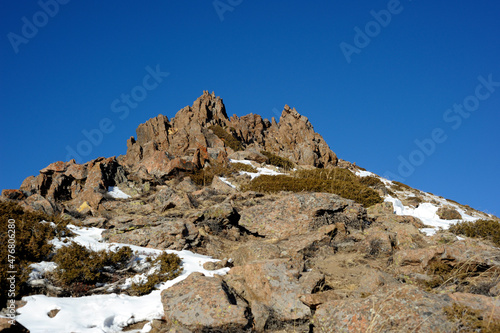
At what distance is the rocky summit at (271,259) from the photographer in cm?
550

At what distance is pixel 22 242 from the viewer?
8.01 meters

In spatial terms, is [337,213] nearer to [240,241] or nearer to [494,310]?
[240,241]

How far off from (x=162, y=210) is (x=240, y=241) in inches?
165

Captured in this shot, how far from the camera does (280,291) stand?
6559 mm

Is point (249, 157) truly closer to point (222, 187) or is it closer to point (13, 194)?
point (222, 187)

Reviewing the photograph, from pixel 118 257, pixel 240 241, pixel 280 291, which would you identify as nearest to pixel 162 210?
pixel 240 241

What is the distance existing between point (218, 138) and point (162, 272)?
29.6 m

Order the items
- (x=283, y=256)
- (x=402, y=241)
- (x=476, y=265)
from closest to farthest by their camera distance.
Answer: (x=476, y=265)
(x=283, y=256)
(x=402, y=241)

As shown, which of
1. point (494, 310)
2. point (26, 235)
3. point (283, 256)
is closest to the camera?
point (494, 310)

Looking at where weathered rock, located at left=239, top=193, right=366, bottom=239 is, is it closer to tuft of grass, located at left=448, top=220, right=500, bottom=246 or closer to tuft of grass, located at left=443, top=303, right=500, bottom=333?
tuft of grass, located at left=448, top=220, right=500, bottom=246

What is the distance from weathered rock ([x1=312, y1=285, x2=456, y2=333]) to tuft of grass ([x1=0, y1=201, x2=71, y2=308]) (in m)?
6.12

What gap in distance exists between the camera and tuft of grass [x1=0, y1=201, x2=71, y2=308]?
6.80 meters

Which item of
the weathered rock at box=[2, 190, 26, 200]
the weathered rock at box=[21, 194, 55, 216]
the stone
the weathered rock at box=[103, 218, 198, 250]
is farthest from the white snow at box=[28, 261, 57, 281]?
the stone

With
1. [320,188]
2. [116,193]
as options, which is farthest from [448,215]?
[116,193]
